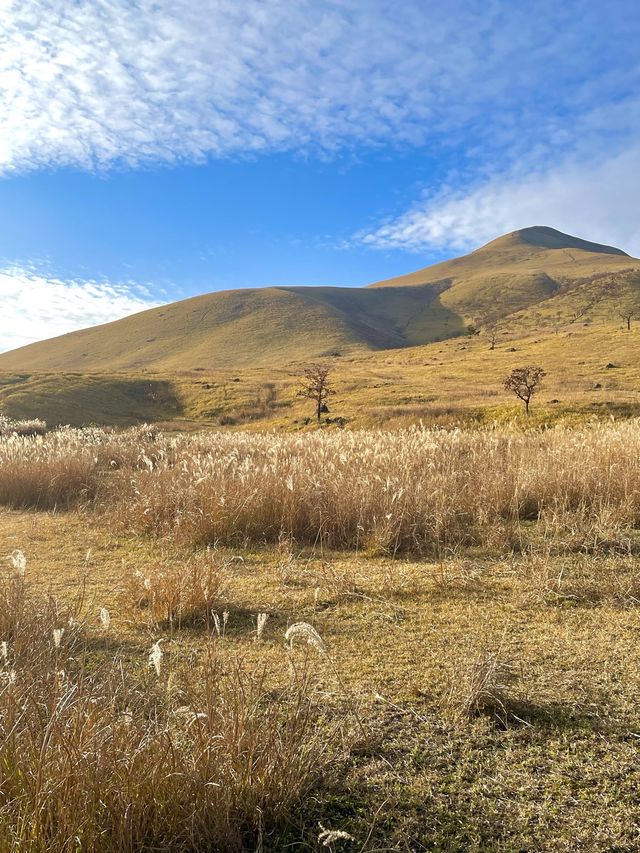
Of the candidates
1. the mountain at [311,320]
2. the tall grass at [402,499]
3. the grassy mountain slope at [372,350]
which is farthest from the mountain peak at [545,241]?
the tall grass at [402,499]

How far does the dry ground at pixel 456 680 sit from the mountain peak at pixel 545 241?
190989 millimetres

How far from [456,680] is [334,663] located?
0.71 meters

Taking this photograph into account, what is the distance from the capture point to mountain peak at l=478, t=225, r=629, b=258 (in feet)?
590

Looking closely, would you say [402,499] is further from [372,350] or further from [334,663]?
[372,350]

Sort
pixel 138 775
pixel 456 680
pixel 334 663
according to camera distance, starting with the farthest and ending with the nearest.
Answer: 1. pixel 334 663
2. pixel 456 680
3. pixel 138 775

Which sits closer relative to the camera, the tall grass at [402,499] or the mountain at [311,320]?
the tall grass at [402,499]

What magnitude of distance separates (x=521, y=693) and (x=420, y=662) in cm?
60

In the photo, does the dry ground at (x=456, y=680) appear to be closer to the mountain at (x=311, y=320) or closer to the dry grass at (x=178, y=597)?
the dry grass at (x=178, y=597)

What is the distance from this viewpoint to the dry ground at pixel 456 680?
6.41 ft

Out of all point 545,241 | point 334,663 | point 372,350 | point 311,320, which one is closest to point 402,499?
point 334,663

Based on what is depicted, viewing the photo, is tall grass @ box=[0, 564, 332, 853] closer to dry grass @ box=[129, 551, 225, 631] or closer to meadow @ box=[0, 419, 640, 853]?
meadow @ box=[0, 419, 640, 853]

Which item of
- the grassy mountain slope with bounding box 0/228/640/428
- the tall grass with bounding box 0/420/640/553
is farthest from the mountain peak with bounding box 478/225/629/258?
the tall grass with bounding box 0/420/640/553

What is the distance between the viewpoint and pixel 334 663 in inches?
123

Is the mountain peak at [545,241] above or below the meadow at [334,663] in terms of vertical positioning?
above
